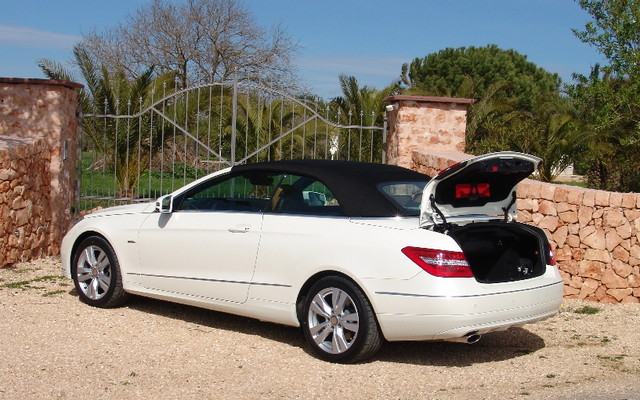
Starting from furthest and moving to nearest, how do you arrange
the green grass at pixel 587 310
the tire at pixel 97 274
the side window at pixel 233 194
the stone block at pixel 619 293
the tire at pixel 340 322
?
1. the stone block at pixel 619 293
2. the green grass at pixel 587 310
3. the tire at pixel 97 274
4. the side window at pixel 233 194
5. the tire at pixel 340 322

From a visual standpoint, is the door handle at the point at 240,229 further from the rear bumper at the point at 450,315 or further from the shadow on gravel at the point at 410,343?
the rear bumper at the point at 450,315

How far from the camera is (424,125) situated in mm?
11125


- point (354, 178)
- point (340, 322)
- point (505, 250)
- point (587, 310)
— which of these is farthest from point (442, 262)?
point (587, 310)

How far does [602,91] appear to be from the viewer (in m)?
12.1

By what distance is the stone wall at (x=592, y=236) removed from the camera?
891 cm

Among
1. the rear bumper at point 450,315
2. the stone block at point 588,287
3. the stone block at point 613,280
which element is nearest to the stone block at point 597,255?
the stone block at point 613,280

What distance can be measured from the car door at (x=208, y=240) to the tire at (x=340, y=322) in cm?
70

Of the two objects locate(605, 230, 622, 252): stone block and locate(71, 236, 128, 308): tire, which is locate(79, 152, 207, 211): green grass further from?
locate(605, 230, 622, 252): stone block

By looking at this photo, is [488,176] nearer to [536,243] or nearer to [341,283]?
[536,243]

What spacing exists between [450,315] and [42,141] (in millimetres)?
6897

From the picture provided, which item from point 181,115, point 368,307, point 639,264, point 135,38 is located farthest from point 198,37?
point 368,307

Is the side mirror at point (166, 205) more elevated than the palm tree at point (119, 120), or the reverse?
the palm tree at point (119, 120)

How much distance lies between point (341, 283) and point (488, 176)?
1456mm

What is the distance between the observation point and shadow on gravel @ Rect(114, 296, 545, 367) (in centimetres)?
657
